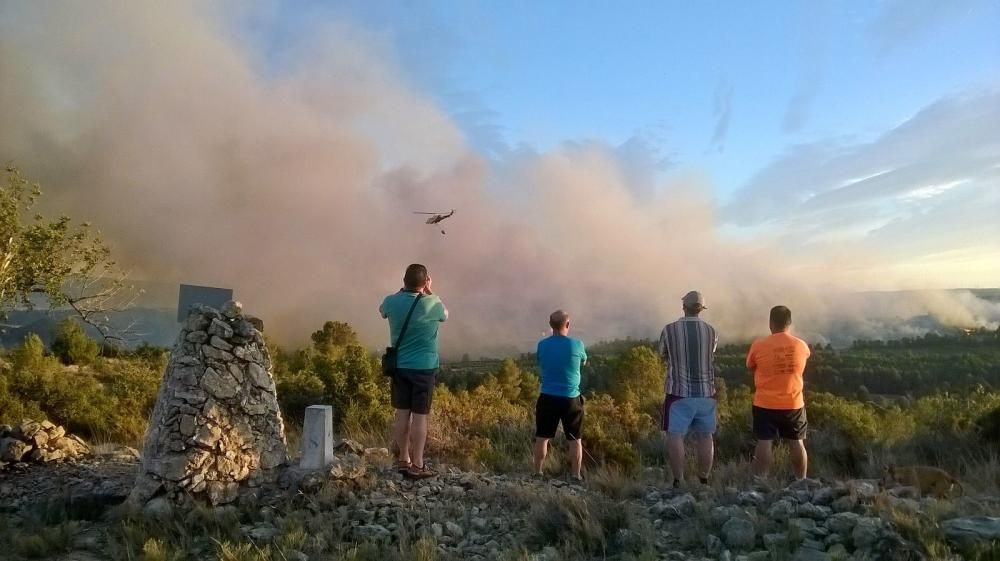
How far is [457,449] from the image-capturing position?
33.8ft

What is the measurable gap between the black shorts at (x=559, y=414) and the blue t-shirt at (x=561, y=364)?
0.07 m

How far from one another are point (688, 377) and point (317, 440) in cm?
408

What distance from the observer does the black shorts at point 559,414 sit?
718cm

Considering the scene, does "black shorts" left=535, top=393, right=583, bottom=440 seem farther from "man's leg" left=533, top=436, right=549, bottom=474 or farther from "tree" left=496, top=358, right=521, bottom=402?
"tree" left=496, top=358, right=521, bottom=402

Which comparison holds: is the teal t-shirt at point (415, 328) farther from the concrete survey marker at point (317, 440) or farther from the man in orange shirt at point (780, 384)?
the man in orange shirt at point (780, 384)

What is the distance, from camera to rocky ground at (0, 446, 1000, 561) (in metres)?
4.76

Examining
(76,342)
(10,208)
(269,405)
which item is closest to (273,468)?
(269,405)

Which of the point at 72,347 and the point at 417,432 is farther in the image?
the point at 72,347

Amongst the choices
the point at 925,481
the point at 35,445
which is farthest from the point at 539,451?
the point at 35,445

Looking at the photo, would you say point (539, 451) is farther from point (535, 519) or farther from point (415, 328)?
point (415, 328)

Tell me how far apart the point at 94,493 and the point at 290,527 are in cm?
313

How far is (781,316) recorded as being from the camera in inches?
268

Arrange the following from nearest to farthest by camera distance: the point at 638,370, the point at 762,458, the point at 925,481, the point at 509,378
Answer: the point at 925,481, the point at 762,458, the point at 638,370, the point at 509,378

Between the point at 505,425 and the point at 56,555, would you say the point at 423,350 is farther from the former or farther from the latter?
the point at 505,425
